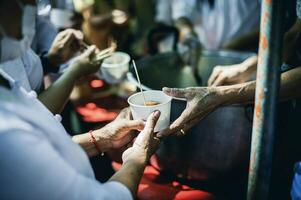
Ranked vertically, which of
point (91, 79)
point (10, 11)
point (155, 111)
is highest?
point (10, 11)

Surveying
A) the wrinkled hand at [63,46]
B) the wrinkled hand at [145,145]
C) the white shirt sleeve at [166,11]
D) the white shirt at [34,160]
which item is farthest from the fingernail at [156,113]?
the white shirt sleeve at [166,11]

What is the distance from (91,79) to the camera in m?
4.79

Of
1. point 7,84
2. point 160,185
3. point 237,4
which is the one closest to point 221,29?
point 237,4

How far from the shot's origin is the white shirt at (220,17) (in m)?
4.11

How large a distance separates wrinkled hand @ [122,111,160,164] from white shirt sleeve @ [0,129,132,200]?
0.48 meters

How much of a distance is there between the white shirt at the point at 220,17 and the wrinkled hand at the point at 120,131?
249 cm

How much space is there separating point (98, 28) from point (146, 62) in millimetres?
2621

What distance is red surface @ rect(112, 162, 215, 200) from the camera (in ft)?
7.12

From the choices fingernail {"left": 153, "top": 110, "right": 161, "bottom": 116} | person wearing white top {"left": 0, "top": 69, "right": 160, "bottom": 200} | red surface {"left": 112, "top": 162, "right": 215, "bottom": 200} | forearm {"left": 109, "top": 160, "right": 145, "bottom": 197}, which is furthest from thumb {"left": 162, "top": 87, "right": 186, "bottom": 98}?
red surface {"left": 112, "top": 162, "right": 215, "bottom": 200}

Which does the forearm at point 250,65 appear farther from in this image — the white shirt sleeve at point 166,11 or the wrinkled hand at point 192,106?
the white shirt sleeve at point 166,11

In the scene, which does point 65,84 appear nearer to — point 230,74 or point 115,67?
point 115,67

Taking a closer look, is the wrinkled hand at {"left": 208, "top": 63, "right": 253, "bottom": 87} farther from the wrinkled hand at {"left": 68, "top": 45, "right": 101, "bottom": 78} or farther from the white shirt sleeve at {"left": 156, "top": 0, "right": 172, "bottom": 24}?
the white shirt sleeve at {"left": 156, "top": 0, "right": 172, "bottom": 24}

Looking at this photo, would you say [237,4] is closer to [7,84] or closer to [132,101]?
[132,101]

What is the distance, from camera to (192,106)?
73.1 inches
